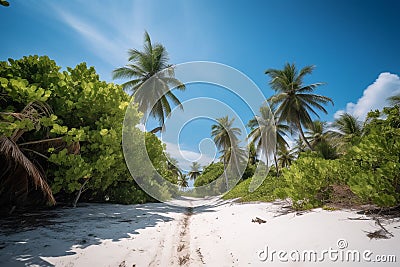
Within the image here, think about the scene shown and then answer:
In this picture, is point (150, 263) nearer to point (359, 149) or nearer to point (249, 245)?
point (249, 245)

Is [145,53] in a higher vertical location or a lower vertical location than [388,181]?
higher

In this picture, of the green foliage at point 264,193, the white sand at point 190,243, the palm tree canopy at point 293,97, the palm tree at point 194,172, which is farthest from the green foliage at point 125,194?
the palm tree at point 194,172

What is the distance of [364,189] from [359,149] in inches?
29.5

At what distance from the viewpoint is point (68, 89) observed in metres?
5.53

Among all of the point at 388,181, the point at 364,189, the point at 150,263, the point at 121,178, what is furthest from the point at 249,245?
the point at 121,178

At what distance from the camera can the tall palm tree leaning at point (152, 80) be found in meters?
17.0

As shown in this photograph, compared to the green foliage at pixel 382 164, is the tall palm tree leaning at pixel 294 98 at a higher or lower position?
higher

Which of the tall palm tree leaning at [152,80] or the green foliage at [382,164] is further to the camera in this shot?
the tall palm tree leaning at [152,80]

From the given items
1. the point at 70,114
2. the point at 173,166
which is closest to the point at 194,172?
the point at 173,166

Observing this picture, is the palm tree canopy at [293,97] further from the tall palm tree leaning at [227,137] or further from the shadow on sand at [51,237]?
the shadow on sand at [51,237]

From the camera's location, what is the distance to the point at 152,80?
16.9 m

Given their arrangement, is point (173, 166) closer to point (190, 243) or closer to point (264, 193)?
point (264, 193)

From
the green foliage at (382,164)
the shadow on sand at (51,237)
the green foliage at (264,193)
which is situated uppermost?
the green foliage at (382,164)

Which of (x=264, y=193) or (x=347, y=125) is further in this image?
(x=347, y=125)
